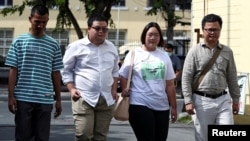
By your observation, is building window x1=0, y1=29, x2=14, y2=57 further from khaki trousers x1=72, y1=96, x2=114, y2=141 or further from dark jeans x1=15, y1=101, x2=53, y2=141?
dark jeans x1=15, y1=101, x2=53, y2=141

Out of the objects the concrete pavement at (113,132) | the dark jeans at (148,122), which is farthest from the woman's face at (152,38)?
the concrete pavement at (113,132)

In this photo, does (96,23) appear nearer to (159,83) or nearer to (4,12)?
(159,83)

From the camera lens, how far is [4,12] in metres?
27.4

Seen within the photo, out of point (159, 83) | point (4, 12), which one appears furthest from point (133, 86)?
point (4, 12)

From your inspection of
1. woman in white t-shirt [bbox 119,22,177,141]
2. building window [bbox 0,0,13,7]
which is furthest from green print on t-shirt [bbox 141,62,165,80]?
building window [bbox 0,0,13,7]

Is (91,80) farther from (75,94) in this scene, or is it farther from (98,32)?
(98,32)

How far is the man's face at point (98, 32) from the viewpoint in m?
6.85

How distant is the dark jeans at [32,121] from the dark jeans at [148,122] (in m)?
1.02

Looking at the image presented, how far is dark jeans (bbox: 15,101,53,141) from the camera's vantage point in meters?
6.44

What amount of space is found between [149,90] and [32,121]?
1.38m

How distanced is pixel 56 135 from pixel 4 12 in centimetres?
1673

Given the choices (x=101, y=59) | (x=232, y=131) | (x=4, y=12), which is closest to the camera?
(x=232, y=131)

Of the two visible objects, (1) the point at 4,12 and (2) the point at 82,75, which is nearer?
(2) the point at 82,75

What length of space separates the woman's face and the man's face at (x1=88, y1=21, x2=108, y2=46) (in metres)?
0.53
